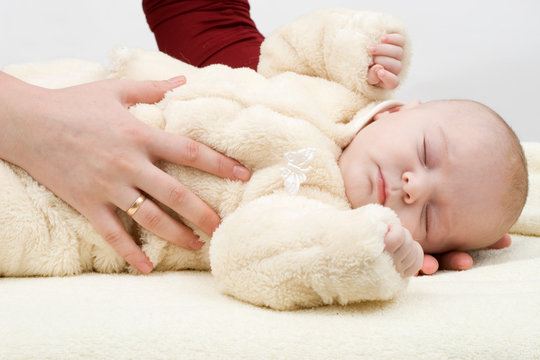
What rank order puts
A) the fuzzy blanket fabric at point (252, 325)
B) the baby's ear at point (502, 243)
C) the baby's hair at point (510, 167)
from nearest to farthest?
the fuzzy blanket fabric at point (252, 325) → the baby's hair at point (510, 167) → the baby's ear at point (502, 243)

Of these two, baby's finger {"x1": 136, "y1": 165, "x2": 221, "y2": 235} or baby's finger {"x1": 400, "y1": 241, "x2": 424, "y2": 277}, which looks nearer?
baby's finger {"x1": 400, "y1": 241, "x2": 424, "y2": 277}

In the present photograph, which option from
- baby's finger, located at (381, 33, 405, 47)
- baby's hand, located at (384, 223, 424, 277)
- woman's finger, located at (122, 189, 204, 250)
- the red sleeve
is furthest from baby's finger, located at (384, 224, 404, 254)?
the red sleeve

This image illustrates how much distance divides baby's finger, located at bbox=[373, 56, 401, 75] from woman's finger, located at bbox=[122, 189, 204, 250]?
1.99 feet

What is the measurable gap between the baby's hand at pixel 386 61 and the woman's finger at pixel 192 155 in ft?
1.47

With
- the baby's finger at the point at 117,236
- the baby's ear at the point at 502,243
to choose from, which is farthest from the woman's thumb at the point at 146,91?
the baby's ear at the point at 502,243

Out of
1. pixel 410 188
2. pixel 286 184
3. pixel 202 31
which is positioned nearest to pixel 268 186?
pixel 286 184

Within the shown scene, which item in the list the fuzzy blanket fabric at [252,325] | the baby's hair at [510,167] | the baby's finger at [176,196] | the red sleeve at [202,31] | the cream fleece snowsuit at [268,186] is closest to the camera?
the fuzzy blanket fabric at [252,325]

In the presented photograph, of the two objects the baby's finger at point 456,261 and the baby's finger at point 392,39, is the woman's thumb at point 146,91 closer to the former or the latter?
the baby's finger at point 392,39

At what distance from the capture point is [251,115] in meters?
0.98

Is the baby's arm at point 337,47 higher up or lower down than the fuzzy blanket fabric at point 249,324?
higher up

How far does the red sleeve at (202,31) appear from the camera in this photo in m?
1.92

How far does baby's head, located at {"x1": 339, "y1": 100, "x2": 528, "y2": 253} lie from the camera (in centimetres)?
103

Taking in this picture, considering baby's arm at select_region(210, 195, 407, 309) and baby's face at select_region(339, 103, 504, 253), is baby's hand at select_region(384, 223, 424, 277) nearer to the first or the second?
baby's arm at select_region(210, 195, 407, 309)

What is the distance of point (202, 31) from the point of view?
77.6 inches
